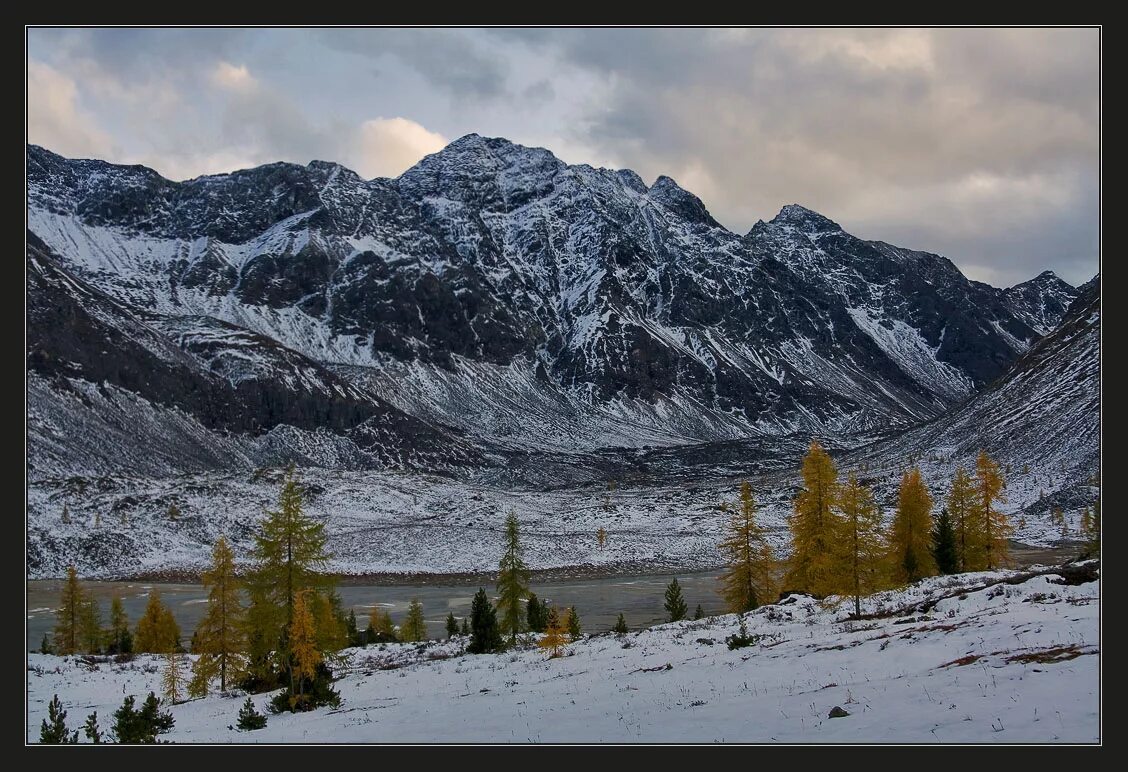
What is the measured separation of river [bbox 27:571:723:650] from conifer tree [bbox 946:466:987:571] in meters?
15.7

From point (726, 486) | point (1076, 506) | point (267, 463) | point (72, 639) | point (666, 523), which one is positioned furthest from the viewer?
point (267, 463)

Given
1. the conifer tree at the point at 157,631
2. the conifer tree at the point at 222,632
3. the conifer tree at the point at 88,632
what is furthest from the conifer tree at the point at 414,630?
the conifer tree at the point at 88,632

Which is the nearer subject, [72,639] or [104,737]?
[104,737]

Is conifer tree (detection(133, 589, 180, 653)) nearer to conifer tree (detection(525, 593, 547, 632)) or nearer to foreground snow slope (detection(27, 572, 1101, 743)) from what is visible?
foreground snow slope (detection(27, 572, 1101, 743))

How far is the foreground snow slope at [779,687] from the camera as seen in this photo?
14.1 m

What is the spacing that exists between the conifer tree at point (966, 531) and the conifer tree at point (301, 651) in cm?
3268

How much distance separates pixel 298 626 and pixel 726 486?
126129 mm

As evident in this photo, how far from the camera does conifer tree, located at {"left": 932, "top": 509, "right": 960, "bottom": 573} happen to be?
1597 inches

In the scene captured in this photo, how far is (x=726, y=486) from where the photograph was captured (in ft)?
479

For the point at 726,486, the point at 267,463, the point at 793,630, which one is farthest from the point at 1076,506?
the point at 267,463

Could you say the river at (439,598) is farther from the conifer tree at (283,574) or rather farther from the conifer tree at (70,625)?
the conifer tree at (283,574)

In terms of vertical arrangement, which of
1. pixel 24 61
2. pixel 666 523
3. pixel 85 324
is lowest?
pixel 666 523

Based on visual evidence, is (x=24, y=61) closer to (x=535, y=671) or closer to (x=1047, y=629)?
(x=535, y=671)

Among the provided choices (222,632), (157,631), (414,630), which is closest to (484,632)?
(222,632)
